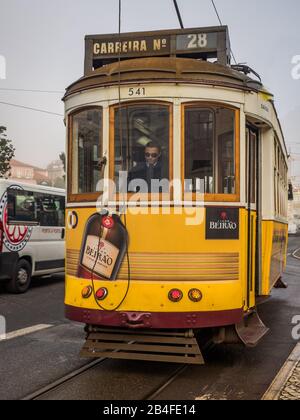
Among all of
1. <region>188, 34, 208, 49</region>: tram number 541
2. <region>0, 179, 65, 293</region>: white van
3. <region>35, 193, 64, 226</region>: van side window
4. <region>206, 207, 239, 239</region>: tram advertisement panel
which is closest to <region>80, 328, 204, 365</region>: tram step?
<region>206, 207, 239, 239</region>: tram advertisement panel

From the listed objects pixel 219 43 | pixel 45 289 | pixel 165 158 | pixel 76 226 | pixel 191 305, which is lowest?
pixel 45 289

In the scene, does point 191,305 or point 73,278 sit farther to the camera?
point 73,278

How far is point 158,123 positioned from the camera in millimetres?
5598

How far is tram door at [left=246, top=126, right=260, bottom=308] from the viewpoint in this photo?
634cm

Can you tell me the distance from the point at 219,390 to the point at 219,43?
3.89 m

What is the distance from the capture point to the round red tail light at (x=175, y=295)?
5344 mm

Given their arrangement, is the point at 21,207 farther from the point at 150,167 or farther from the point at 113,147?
the point at 150,167

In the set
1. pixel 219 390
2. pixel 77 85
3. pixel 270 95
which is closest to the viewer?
pixel 219 390

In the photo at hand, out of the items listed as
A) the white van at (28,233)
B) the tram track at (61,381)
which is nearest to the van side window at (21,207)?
the white van at (28,233)

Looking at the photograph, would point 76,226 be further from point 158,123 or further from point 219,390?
point 219,390

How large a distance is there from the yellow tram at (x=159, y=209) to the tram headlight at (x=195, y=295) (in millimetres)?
10

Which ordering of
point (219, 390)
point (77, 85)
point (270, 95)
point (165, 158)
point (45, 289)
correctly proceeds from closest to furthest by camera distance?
point (219, 390), point (165, 158), point (77, 85), point (270, 95), point (45, 289)

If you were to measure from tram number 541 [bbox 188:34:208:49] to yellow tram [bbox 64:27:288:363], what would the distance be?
1.72 ft

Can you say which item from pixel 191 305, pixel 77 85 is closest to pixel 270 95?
pixel 77 85
